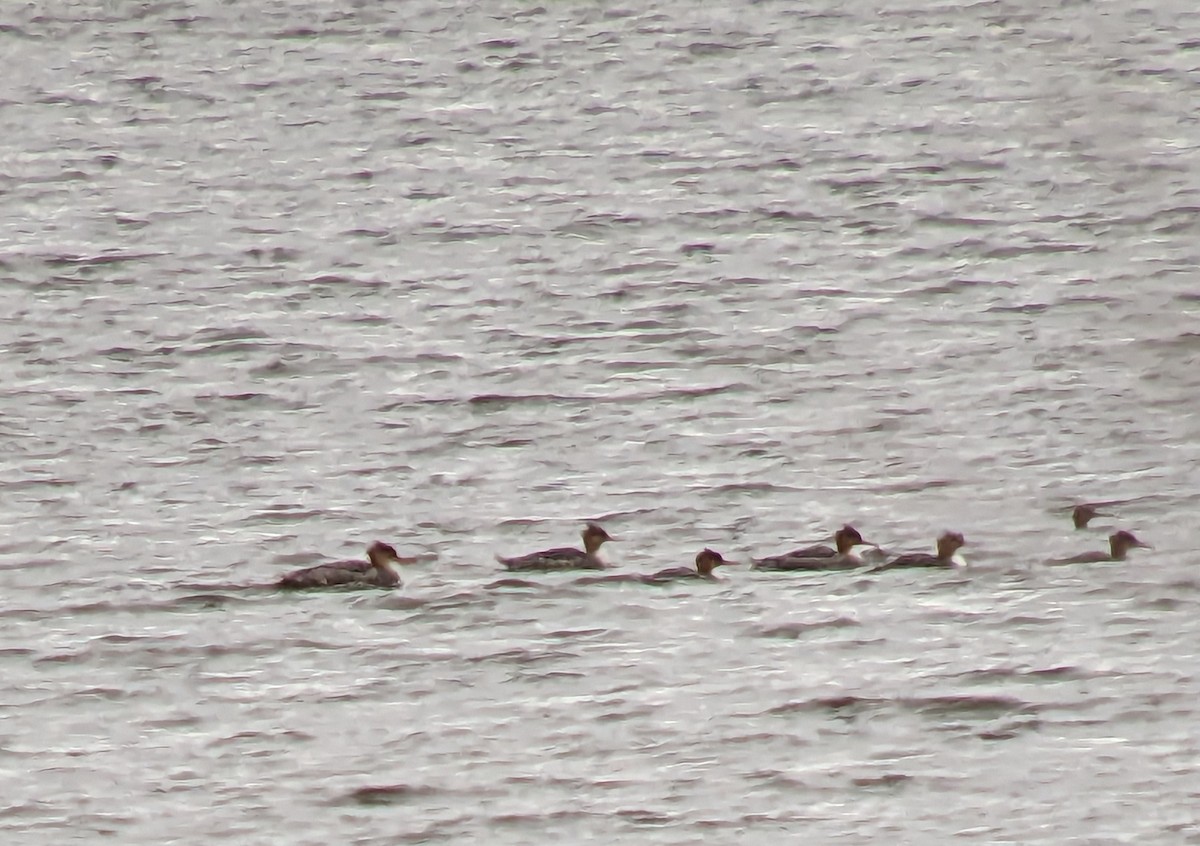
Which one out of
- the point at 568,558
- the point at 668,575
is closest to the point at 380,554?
the point at 568,558

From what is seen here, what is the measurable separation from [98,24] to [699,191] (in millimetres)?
3918

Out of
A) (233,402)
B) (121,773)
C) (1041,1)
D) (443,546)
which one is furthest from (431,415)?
(1041,1)

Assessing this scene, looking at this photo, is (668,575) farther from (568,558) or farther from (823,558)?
(823,558)

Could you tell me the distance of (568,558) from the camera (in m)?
8.88

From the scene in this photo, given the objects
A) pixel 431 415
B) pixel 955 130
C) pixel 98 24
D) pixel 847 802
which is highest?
pixel 98 24

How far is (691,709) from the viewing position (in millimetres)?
7699

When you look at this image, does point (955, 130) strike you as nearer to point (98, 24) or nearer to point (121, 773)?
point (98, 24)

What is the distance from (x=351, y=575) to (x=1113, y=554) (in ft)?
8.60

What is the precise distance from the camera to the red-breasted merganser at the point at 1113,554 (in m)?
8.89

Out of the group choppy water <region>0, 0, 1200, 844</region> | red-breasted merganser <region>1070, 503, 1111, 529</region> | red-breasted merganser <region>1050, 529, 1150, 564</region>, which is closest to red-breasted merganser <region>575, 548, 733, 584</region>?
choppy water <region>0, 0, 1200, 844</region>

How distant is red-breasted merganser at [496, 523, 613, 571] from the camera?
29.0 ft

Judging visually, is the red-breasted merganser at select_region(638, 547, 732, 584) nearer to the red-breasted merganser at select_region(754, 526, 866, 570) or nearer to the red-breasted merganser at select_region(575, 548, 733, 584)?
the red-breasted merganser at select_region(575, 548, 733, 584)

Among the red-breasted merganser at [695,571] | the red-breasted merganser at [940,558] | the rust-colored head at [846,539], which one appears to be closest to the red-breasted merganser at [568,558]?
the red-breasted merganser at [695,571]

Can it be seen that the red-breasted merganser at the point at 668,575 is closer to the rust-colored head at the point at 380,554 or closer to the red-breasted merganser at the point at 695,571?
the red-breasted merganser at the point at 695,571
